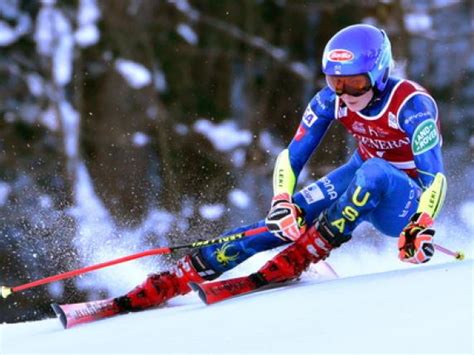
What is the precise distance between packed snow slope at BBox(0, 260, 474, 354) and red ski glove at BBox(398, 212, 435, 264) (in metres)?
0.06

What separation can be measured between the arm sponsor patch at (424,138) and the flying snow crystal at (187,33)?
658cm

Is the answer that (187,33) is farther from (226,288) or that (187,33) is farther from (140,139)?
(226,288)

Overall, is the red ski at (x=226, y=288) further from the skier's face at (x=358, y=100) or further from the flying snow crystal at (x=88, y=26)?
the flying snow crystal at (x=88, y=26)

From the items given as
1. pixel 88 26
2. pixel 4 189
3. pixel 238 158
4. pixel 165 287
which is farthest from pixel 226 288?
pixel 88 26

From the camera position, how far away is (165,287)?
404cm

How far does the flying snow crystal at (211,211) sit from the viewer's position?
8086 mm

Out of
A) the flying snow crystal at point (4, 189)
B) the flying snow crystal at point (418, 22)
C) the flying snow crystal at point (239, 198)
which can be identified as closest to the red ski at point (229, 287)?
the flying snow crystal at point (239, 198)

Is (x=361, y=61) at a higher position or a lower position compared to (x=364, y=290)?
higher

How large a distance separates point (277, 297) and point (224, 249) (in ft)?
2.19

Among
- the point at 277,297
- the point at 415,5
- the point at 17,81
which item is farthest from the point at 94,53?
the point at 277,297

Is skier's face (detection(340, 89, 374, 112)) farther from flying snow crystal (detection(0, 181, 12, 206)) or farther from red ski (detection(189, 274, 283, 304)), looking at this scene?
flying snow crystal (detection(0, 181, 12, 206))

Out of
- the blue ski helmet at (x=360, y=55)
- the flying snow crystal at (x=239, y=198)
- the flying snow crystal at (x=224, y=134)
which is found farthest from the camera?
the flying snow crystal at (x=224, y=134)

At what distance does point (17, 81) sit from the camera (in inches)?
386

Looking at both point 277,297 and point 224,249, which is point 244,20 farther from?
point 277,297
